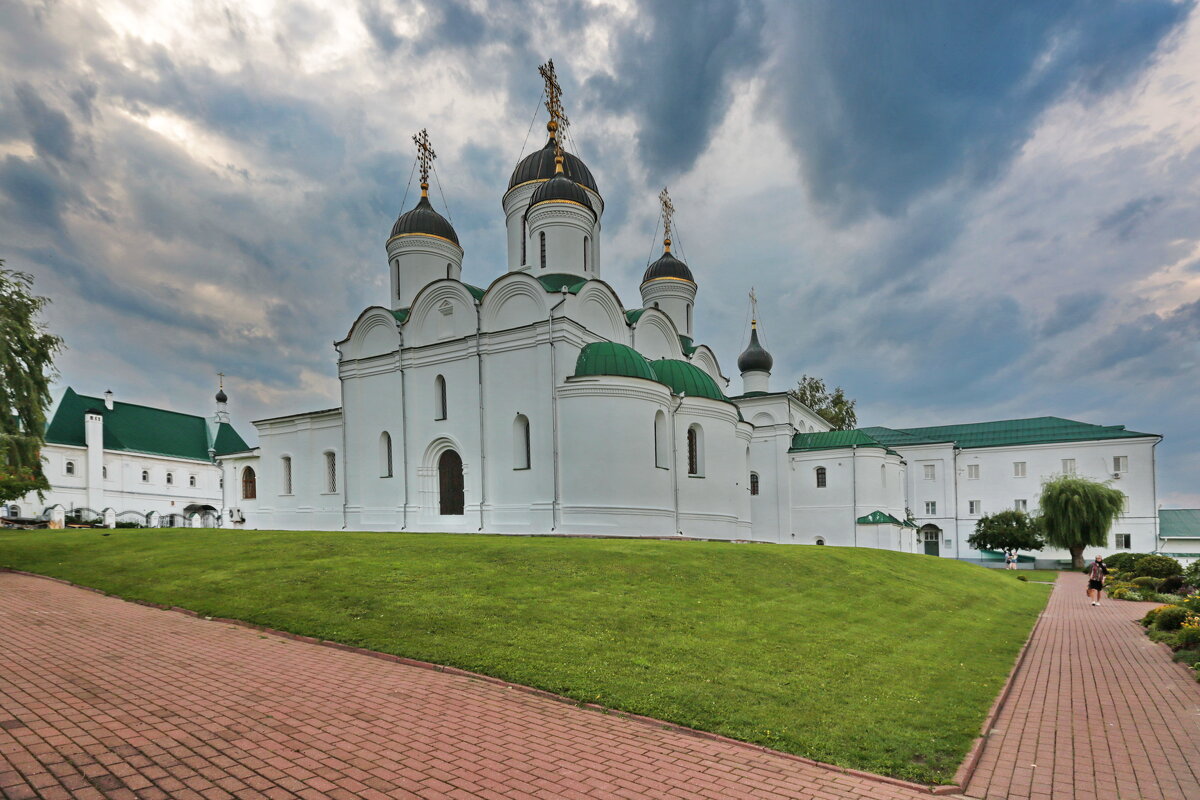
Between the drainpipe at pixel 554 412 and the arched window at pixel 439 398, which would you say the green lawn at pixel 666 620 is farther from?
the arched window at pixel 439 398

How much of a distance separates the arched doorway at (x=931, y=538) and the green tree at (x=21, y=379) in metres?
47.4

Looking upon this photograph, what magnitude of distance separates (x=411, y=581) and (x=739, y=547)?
Answer: 29.5ft

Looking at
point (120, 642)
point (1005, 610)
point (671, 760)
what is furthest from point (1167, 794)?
point (1005, 610)

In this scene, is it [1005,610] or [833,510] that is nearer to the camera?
[1005,610]

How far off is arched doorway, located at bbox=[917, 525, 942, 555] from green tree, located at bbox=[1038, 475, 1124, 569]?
885 cm

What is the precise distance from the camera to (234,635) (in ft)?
30.0

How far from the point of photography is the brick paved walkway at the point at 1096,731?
5.63 meters

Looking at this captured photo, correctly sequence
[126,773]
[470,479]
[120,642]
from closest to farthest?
[126,773], [120,642], [470,479]

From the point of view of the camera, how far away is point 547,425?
2269 centimetres

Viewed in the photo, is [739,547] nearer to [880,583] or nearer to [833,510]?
[880,583]

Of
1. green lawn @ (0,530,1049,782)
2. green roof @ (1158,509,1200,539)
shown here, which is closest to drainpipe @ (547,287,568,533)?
green lawn @ (0,530,1049,782)

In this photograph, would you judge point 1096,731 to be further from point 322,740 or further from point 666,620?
point 322,740

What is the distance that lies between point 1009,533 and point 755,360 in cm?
1849

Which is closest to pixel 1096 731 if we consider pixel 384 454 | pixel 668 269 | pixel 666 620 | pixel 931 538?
pixel 666 620
